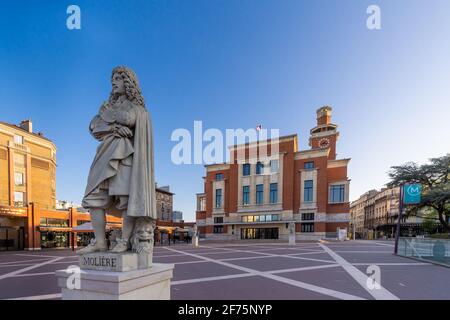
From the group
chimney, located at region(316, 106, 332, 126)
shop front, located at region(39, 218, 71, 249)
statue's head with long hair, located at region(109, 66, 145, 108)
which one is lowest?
shop front, located at region(39, 218, 71, 249)

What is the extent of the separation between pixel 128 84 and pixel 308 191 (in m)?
39.6

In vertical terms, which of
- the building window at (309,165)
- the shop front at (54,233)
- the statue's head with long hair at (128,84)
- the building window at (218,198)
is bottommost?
the shop front at (54,233)

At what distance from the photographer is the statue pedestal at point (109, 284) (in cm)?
294

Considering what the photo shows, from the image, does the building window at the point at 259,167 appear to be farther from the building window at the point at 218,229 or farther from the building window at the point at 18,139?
the building window at the point at 18,139

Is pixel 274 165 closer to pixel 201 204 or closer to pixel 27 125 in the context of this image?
pixel 201 204

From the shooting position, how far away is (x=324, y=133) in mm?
48281

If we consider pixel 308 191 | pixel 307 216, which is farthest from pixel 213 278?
pixel 308 191

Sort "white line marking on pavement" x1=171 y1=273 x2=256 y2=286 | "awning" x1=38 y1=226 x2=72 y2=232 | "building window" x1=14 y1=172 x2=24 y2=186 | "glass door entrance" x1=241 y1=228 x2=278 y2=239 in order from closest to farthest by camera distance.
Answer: "white line marking on pavement" x1=171 y1=273 x2=256 y2=286, "awning" x1=38 y1=226 x2=72 y2=232, "building window" x1=14 y1=172 x2=24 y2=186, "glass door entrance" x1=241 y1=228 x2=278 y2=239

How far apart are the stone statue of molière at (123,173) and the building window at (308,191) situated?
38887mm

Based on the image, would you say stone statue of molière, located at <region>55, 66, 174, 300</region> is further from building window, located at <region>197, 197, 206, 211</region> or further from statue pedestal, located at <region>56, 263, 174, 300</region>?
building window, located at <region>197, 197, 206, 211</region>

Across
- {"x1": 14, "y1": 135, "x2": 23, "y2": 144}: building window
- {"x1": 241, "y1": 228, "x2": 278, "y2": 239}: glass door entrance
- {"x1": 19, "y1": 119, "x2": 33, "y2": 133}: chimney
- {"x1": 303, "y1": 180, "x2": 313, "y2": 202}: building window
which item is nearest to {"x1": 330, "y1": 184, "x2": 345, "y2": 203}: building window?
{"x1": 303, "y1": 180, "x2": 313, "y2": 202}: building window

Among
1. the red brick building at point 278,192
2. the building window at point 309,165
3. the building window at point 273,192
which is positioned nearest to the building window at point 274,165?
the red brick building at point 278,192

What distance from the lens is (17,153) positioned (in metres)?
28.1

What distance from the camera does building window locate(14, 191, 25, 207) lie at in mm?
27000
